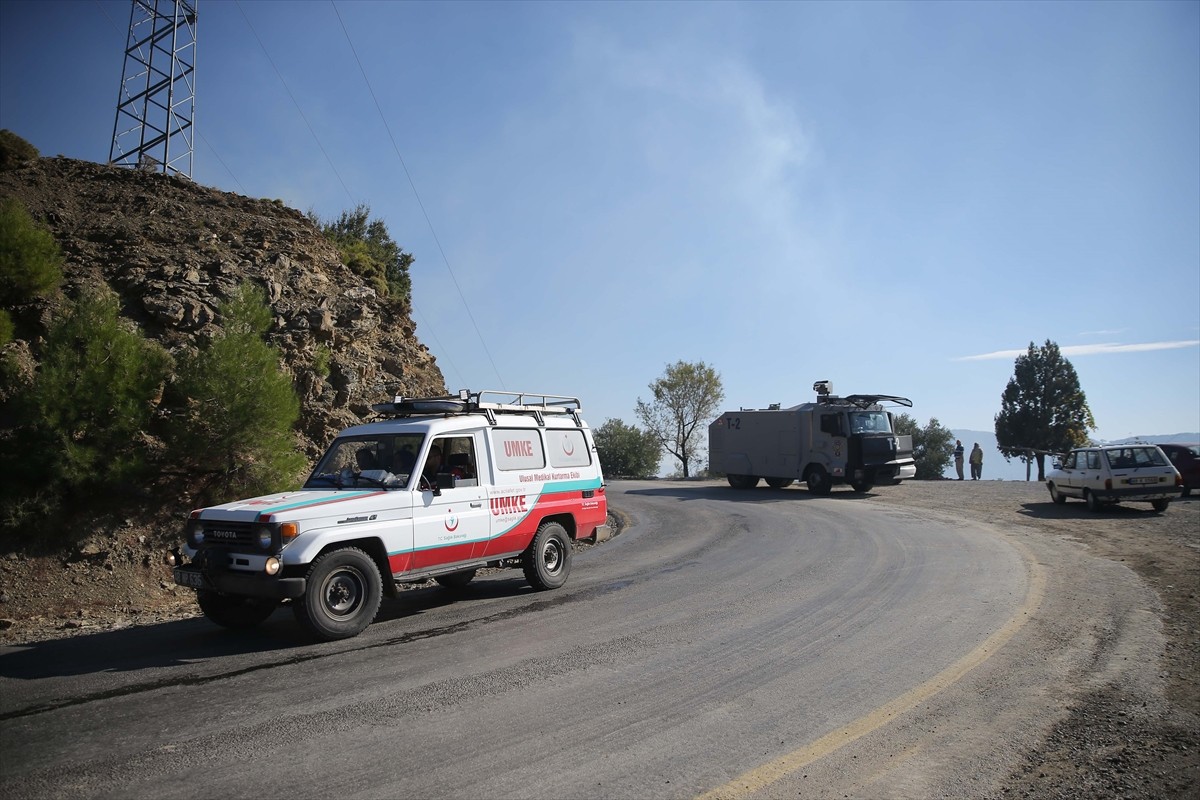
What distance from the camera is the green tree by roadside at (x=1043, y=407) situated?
222 ft

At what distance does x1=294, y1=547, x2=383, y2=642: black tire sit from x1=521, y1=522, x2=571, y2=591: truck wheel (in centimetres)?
241

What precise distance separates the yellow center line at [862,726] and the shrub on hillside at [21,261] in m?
14.7

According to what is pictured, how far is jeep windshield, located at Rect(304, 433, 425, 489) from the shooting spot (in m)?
7.82

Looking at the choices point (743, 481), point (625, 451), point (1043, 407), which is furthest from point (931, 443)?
point (743, 481)

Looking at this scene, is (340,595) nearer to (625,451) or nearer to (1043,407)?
(625,451)

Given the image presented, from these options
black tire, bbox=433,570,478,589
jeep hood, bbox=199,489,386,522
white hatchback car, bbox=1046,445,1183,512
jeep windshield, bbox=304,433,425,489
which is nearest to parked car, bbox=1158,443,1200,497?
white hatchback car, bbox=1046,445,1183,512

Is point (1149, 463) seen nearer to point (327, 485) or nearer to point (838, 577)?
point (838, 577)

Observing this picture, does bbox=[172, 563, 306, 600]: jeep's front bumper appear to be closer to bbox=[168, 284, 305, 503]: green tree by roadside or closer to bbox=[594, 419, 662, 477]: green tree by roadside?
bbox=[168, 284, 305, 503]: green tree by roadside

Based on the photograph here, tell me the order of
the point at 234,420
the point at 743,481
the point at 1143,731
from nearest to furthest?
1. the point at 1143,731
2. the point at 234,420
3. the point at 743,481

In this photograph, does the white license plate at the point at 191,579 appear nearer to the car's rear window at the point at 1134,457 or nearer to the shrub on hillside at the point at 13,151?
the shrub on hillside at the point at 13,151

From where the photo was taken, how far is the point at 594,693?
5289 millimetres

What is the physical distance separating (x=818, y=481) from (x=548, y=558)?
1637 centimetres

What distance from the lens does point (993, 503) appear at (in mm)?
20453

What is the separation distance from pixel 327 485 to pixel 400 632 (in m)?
1.93
